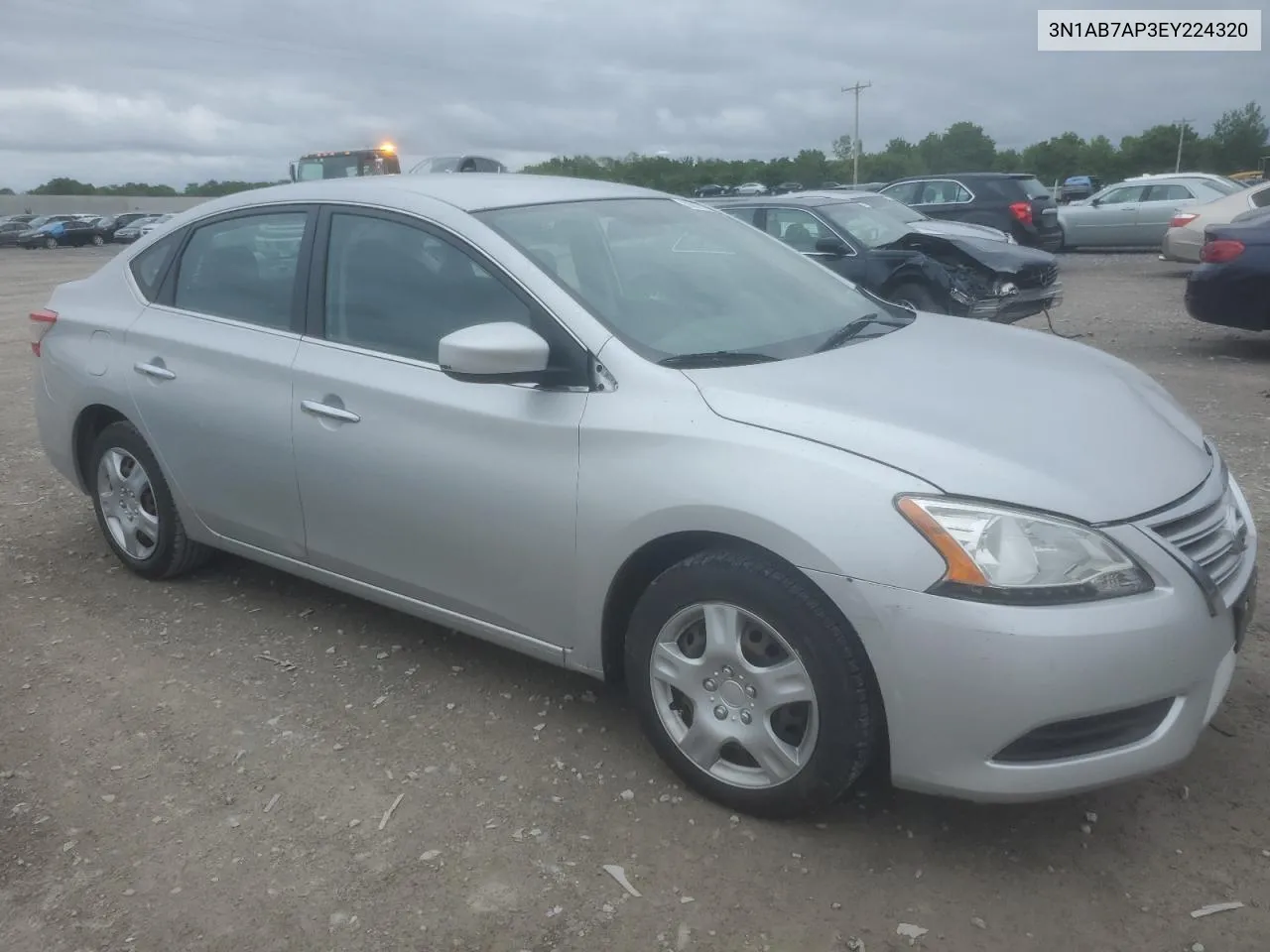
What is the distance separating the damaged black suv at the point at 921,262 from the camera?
31.0ft

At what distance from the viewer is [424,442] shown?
3.33m

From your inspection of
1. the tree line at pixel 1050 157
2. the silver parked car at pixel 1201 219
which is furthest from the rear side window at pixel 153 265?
the tree line at pixel 1050 157

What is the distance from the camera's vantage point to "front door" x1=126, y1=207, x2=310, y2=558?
3.82 metres

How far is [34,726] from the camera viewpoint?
3.55 metres

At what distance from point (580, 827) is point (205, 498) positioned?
6.92ft

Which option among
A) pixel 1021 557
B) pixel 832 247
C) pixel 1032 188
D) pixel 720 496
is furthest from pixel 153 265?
pixel 1032 188

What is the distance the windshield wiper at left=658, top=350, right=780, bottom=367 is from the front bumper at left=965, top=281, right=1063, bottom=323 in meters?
6.65

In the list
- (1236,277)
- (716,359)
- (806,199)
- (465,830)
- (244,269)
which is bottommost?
(465,830)

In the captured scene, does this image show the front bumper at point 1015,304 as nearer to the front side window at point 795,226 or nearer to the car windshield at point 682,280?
the front side window at point 795,226

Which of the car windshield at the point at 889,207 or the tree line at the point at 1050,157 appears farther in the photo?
the tree line at the point at 1050,157

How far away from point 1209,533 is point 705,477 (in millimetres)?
1232

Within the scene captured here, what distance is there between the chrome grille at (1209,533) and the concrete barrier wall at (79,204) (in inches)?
2870

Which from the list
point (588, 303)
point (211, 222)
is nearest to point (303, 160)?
point (211, 222)

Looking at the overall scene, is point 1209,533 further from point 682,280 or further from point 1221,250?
point 1221,250
